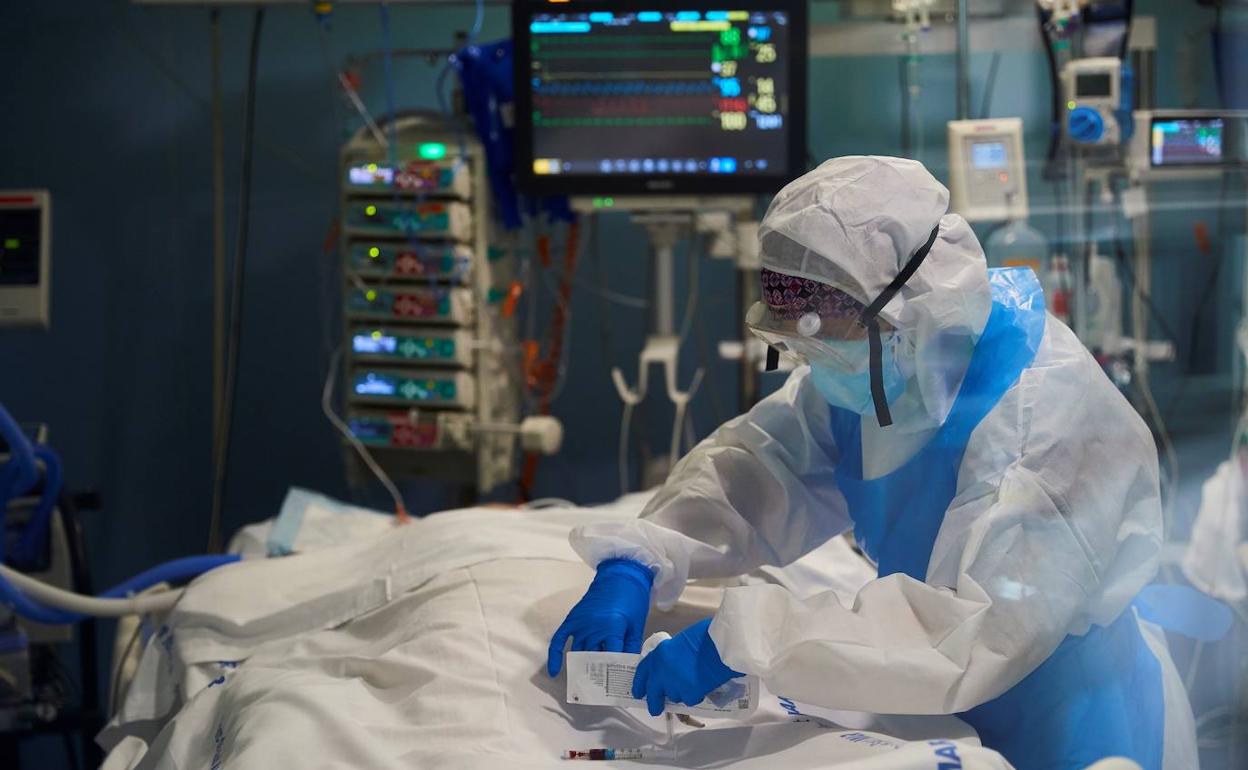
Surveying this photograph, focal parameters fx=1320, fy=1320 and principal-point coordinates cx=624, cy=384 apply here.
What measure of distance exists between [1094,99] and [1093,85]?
32 millimetres

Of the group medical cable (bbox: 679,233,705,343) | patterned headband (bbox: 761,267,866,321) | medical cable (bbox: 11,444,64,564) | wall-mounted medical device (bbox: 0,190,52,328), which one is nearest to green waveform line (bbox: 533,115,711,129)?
medical cable (bbox: 679,233,705,343)

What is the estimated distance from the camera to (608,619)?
5.31 feet

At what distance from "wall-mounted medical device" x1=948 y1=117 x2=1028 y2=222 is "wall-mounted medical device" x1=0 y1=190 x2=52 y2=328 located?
2.07m

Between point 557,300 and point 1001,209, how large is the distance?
126 centimetres

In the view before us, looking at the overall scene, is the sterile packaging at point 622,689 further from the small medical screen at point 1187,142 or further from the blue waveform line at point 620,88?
the small medical screen at point 1187,142

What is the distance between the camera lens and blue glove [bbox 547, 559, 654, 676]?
161 cm

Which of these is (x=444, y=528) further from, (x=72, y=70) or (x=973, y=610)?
(x=72, y=70)

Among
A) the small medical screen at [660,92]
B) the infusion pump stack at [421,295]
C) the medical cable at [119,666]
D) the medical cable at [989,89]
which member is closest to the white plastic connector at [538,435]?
the infusion pump stack at [421,295]

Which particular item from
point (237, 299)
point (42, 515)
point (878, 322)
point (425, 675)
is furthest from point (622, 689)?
point (237, 299)

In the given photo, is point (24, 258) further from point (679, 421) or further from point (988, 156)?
point (988, 156)

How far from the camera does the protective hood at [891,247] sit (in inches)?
58.5

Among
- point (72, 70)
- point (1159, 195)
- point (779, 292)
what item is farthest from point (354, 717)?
point (72, 70)

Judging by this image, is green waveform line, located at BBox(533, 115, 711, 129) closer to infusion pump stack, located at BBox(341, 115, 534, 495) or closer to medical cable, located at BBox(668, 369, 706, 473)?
infusion pump stack, located at BBox(341, 115, 534, 495)

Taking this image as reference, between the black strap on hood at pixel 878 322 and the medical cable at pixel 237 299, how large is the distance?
2.42 m
